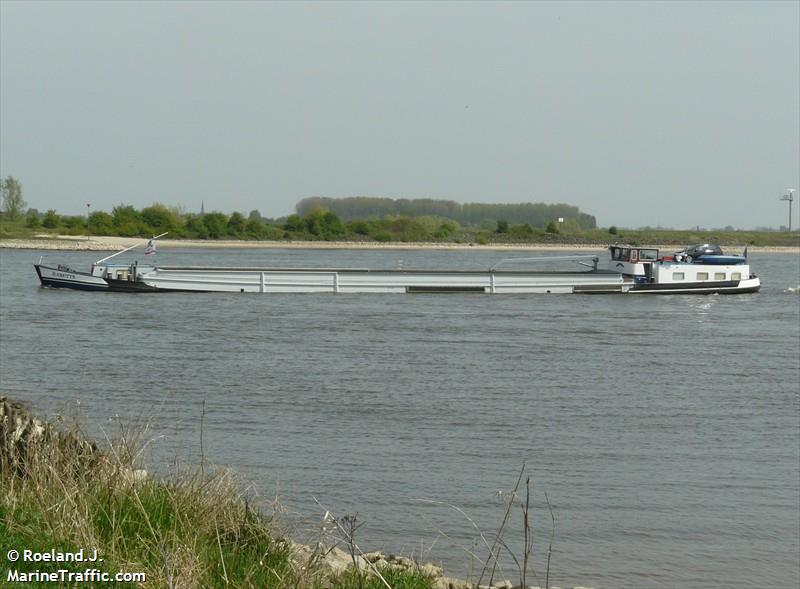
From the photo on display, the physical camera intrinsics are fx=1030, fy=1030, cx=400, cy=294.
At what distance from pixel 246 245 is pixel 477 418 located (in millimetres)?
107233

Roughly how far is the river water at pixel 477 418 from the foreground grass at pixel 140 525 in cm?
63

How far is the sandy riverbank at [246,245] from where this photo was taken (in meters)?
99.9

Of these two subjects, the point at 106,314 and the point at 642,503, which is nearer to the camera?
the point at 642,503

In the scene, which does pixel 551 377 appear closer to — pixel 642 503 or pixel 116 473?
pixel 642 503

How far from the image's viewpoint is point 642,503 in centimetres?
1236

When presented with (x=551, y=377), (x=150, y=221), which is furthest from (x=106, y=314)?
(x=150, y=221)

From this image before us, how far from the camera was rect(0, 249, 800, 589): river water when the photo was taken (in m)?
10.9

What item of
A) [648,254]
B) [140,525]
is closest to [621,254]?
[648,254]

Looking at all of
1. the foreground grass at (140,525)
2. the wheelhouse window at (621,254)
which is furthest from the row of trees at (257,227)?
the foreground grass at (140,525)

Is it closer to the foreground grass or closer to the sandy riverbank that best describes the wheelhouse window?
the foreground grass

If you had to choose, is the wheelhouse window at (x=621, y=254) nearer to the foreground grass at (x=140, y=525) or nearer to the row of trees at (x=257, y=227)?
the foreground grass at (x=140, y=525)

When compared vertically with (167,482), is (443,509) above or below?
below

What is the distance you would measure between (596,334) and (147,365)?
1668 centimetres

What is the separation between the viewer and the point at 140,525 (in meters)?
7.16
